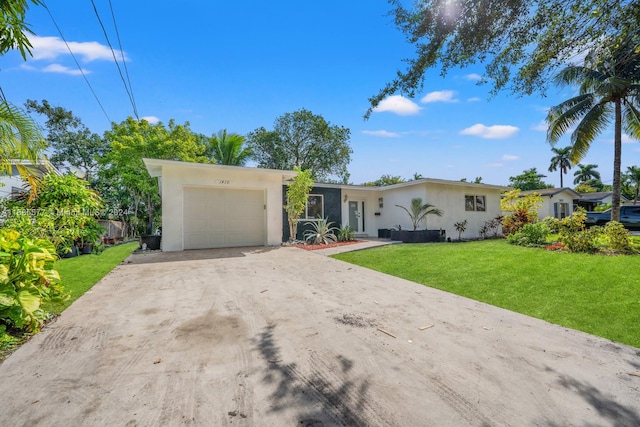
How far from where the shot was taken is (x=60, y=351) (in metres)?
2.73

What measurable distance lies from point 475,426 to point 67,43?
36.8ft

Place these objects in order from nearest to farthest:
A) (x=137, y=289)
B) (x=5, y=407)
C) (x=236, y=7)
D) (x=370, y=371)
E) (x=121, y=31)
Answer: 1. (x=5, y=407)
2. (x=370, y=371)
3. (x=137, y=289)
4. (x=236, y=7)
5. (x=121, y=31)

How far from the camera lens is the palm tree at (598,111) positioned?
10438 millimetres

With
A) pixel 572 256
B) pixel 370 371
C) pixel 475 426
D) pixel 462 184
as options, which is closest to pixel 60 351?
pixel 370 371

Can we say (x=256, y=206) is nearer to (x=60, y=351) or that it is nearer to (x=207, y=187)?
(x=207, y=187)

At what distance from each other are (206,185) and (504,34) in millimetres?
9072

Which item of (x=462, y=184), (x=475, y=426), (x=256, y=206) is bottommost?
(x=475, y=426)

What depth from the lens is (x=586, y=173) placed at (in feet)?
141

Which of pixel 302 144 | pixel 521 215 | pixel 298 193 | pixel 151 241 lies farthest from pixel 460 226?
pixel 302 144

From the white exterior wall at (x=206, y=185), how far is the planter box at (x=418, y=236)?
533 centimetres

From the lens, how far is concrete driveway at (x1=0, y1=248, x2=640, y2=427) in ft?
A: 6.19

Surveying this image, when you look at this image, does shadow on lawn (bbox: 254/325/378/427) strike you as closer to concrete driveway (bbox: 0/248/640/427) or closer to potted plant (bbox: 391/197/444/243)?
concrete driveway (bbox: 0/248/640/427)

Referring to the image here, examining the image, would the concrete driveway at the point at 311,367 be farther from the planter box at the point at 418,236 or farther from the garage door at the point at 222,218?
the planter box at the point at 418,236

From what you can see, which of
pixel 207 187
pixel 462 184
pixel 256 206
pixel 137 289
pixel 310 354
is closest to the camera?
pixel 310 354
